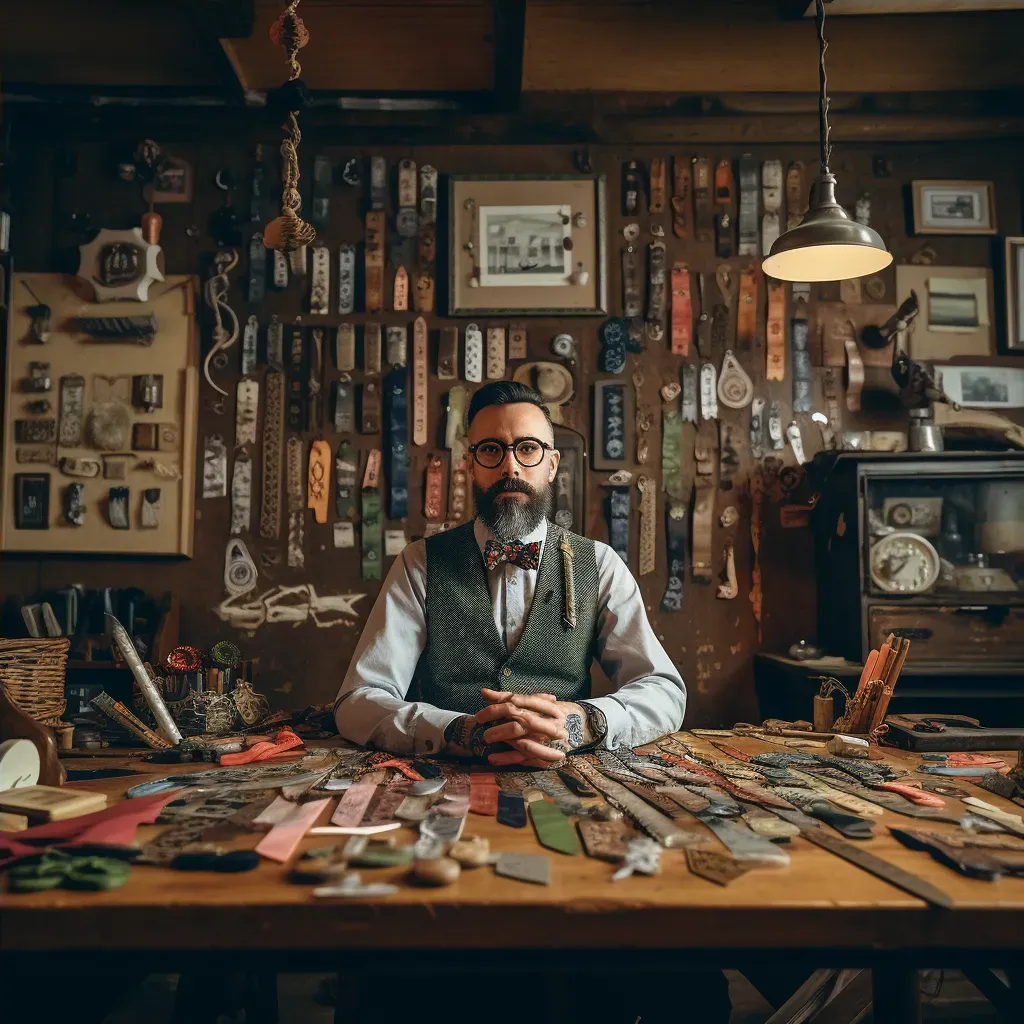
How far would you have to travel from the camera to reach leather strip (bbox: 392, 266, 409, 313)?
158 inches

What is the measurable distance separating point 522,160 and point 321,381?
1.56 meters

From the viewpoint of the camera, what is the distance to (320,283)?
13.3ft

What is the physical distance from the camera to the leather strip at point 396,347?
4.01m

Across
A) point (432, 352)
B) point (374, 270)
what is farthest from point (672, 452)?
point (374, 270)

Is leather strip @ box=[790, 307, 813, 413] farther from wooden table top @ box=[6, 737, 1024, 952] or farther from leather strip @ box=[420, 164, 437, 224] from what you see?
wooden table top @ box=[6, 737, 1024, 952]

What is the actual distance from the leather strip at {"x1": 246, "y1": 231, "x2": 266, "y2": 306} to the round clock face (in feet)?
10.6

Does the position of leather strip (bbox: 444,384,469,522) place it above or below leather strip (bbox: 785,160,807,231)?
below

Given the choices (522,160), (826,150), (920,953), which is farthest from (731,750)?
(522,160)

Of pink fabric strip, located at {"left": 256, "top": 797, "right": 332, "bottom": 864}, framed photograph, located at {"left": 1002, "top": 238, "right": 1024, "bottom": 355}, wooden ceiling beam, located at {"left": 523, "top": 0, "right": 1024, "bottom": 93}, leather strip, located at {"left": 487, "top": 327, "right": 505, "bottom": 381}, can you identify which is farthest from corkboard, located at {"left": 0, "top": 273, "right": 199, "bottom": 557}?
framed photograph, located at {"left": 1002, "top": 238, "right": 1024, "bottom": 355}

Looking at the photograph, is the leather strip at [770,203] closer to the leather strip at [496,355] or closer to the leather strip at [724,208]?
the leather strip at [724,208]

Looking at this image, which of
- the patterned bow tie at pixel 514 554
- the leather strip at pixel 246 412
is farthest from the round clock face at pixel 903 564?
the leather strip at pixel 246 412

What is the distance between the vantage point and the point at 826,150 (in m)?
2.62

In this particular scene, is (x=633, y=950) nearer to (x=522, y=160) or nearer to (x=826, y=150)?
(x=826, y=150)

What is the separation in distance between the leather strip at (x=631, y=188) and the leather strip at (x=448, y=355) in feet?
3.64
